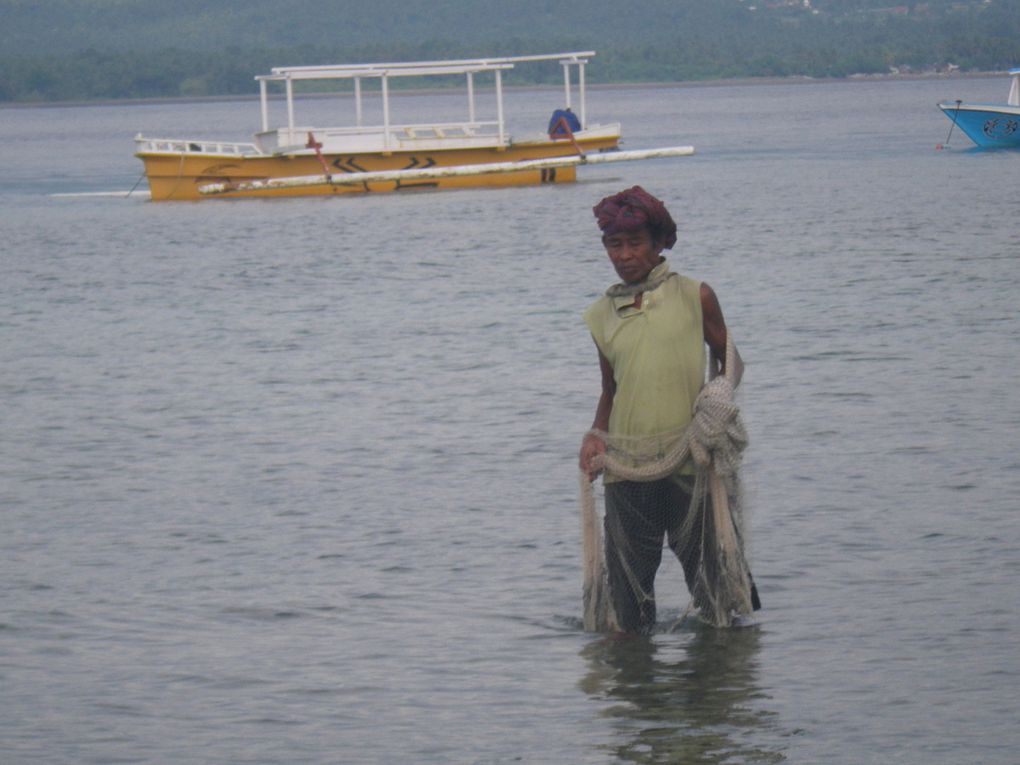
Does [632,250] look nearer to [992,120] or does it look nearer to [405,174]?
[405,174]

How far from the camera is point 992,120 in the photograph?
49.3m

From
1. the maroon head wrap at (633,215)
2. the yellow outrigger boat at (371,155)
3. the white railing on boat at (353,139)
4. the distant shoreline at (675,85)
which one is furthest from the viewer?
the distant shoreline at (675,85)

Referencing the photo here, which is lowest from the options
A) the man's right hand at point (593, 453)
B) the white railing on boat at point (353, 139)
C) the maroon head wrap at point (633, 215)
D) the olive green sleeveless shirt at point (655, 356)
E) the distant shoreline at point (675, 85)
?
the distant shoreline at point (675, 85)

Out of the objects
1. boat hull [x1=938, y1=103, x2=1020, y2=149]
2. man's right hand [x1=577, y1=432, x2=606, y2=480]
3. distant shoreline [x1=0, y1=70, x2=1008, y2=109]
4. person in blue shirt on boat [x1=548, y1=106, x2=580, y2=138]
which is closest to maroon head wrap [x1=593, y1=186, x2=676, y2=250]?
man's right hand [x1=577, y1=432, x2=606, y2=480]

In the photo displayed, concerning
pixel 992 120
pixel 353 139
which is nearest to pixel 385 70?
pixel 353 139

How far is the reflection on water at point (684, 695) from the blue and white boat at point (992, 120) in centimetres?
4287

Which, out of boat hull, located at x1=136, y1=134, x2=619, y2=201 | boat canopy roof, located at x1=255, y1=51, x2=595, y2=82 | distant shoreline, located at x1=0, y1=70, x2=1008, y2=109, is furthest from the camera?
distant shoreline, located at x1=0, y1=70, x2=1008, y2=109

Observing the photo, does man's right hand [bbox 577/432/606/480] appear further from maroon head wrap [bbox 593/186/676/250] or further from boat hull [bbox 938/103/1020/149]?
boat hull [bbox 938/103/1020/149]

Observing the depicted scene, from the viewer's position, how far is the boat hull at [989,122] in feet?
160

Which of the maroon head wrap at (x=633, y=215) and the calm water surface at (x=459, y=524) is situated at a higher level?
the maroon head wrap at (x=633, y=215)

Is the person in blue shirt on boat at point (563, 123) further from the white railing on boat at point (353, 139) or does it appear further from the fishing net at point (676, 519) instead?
the fishing net at point (676, 519)

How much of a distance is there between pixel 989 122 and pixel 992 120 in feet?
0.54

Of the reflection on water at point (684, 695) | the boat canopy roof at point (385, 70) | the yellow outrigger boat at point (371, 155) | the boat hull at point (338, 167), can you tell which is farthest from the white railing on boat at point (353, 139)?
the reflection on water at point (684, 695)

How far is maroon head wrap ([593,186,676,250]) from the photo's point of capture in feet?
20.4
